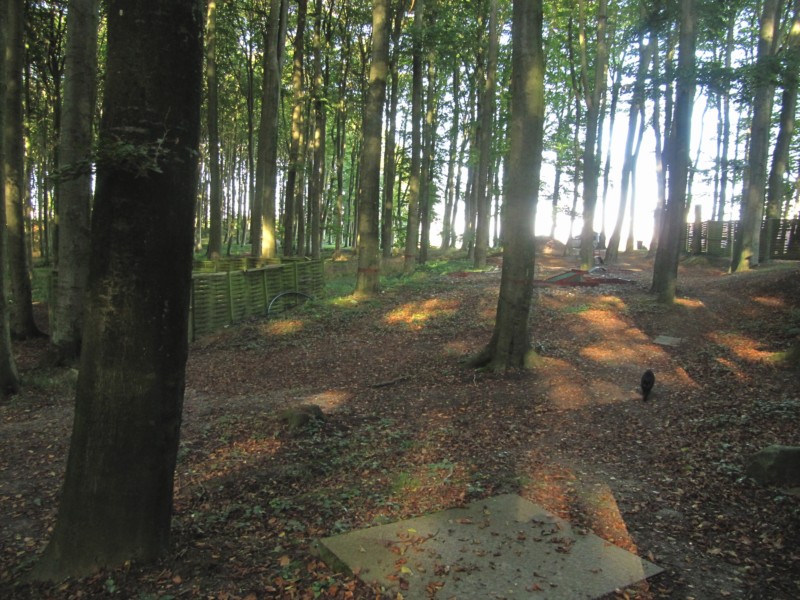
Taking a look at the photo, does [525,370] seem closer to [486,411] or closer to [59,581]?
[486,411]

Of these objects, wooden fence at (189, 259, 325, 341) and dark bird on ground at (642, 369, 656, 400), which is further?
wooden fence at (189, 259, 325, 341)

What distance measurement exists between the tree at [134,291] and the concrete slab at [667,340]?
9622mm

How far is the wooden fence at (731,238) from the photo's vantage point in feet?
66.3

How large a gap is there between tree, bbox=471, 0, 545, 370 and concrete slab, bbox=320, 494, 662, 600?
483 cm

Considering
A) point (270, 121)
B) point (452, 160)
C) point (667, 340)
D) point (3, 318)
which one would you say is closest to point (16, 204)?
point (3, 318)

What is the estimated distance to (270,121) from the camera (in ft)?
60.0

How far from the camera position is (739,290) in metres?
13.9

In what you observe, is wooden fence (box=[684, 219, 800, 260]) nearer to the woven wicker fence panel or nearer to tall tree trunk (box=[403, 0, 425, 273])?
tall tree trunk (box=[403, 0, 425, 273])

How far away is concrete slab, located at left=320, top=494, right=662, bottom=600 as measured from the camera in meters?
3.27

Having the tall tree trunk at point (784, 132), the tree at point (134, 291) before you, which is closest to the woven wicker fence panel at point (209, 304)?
the tree at point (134, 291)

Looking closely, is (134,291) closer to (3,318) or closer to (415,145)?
(3,318)

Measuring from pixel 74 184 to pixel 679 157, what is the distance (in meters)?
12.8

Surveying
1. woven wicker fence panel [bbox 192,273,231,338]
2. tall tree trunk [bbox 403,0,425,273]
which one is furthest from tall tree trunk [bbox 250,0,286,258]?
woven wicker fence panel [bbox 192,273,231,338]

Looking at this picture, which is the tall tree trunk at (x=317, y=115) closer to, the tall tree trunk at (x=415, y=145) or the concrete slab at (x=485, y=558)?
the tall tree trunk at (x=415, y=145)
